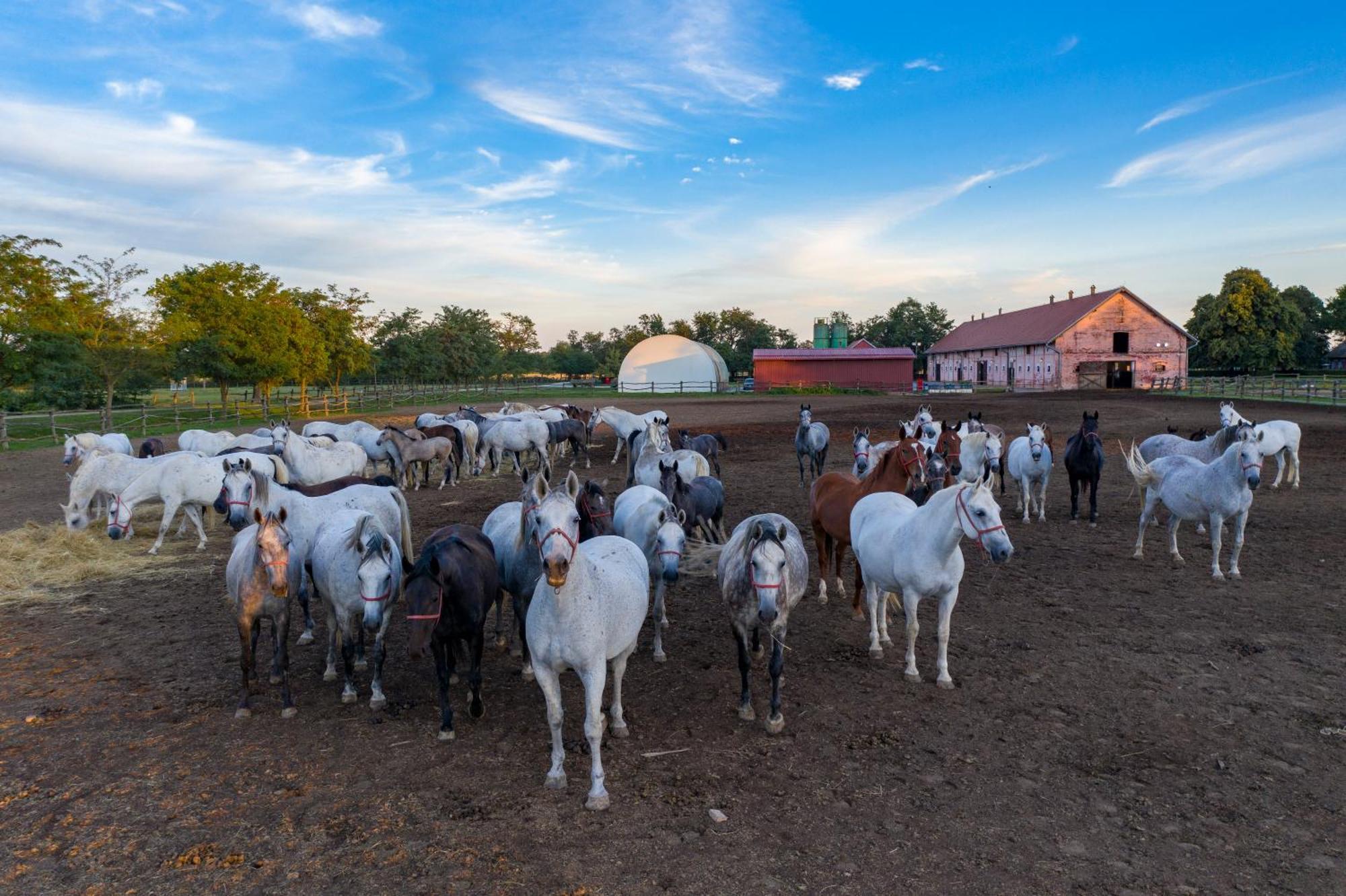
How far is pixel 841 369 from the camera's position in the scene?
2512 inches

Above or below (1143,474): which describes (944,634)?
below

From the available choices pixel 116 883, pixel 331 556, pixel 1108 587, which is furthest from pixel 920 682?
pixel 116 883

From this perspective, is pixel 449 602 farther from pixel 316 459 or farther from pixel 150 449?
pixel 150 449

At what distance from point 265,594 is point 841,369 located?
202 ft

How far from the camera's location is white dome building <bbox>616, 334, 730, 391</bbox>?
2717 inches

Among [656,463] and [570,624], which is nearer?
[570,624]

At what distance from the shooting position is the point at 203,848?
13.7ft

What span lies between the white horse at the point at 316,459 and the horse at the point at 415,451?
2346mm

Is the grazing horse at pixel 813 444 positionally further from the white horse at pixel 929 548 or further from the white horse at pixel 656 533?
the white horse at pixel 929 548

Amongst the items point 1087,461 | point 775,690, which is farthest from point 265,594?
point 1087,461

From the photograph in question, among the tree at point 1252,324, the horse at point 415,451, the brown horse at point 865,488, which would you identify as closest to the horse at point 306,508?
the brown horse at point 865,488

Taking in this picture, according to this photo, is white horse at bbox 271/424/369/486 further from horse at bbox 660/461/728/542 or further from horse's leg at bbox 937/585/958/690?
horse's leg at bbox 937/585/958/690

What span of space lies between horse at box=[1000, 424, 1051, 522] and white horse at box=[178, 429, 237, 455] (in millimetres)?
16362

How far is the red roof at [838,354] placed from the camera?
63125 millimetres
